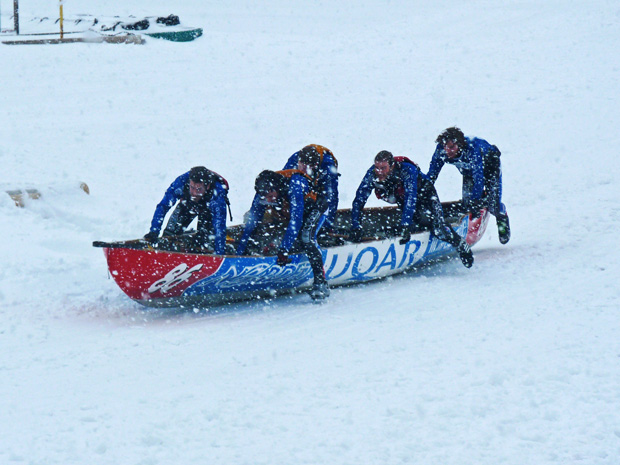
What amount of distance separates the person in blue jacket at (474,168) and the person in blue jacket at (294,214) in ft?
6.59

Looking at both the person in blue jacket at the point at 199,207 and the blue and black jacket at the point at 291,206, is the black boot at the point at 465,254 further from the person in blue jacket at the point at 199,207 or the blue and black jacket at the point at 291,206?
the person in blue jacket at the point at 199,207

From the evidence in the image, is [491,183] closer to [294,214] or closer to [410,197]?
[410,197]

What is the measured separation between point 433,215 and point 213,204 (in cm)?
271

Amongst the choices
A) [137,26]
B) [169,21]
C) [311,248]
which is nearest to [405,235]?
[311,248]

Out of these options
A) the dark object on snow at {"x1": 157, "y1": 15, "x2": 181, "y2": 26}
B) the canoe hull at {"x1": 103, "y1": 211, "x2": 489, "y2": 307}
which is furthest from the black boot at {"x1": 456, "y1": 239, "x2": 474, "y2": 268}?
the dark object on snow at {"x1": 157, "y1": 15, "x2": 181, "y2": 26}

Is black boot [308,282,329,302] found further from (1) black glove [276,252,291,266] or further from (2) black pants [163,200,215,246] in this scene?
(2) black pants [163,200,215,246]

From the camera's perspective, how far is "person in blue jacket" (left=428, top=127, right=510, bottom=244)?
849 cm

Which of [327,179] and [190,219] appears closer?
[190,219]

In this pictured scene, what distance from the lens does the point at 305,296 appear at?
7.34 meters

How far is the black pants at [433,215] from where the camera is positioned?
26.9 ft

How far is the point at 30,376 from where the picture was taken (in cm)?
501

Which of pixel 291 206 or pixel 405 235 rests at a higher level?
pixel 291 206

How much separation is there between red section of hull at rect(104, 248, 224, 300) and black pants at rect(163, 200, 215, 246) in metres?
0.93

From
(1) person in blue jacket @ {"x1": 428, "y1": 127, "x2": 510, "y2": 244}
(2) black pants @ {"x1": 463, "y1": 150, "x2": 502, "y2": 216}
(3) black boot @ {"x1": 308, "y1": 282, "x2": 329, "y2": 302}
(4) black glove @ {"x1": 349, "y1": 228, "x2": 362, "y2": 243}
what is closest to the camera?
(3) black boot @ {"x1": 308, "y1": 282, "x2": 329, "y2": 302}
